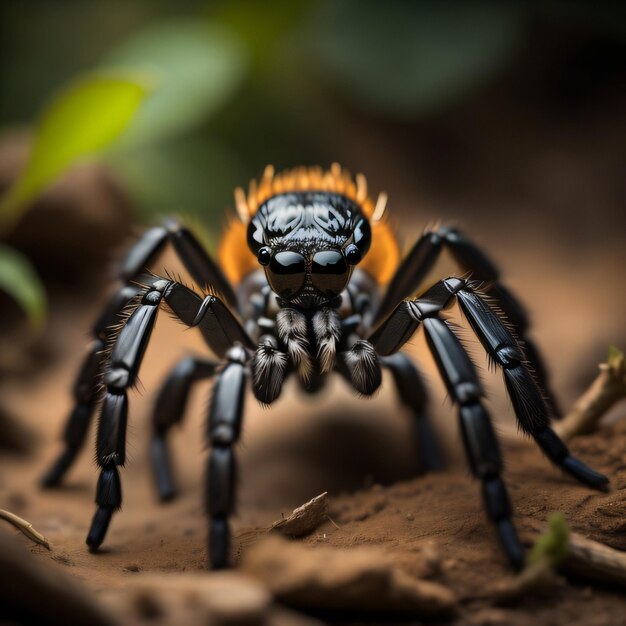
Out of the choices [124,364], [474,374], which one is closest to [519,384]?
[474,374]

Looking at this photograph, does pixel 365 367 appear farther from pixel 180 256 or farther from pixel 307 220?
pixel 180 256

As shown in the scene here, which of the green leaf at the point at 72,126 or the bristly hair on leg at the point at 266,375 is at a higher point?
the green leaf at the point at 72,126

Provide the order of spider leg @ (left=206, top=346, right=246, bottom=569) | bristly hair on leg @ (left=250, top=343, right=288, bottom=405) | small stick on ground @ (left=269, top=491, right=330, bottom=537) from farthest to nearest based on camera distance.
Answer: bristly hair on leg @ (left=250, top=343, right=288, bottom=405), small stick on ground @ (left=269, top=491, right=330, bottom=537), spider leg @ (left=206, top=346, right=246, bottom=569)

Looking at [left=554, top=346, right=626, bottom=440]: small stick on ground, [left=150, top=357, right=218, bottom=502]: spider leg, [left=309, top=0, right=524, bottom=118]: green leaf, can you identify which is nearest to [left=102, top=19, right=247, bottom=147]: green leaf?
[left=309, top=0, right=524, bottom=118]: green leaf

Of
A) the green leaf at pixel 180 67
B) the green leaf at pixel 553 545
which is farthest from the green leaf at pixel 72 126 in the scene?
the green leaf at pixel 553 545

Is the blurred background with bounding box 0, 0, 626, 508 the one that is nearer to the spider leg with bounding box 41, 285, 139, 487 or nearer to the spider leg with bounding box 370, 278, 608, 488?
the spider leg with bounding box 41, 285, 139, 487

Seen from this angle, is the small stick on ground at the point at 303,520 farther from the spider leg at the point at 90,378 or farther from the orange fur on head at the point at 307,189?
the orange fur on head at the point at 307,189

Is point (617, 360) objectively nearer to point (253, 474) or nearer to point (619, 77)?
point (253, 474)

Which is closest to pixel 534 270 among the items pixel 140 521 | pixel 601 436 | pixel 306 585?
pixel 601 436
